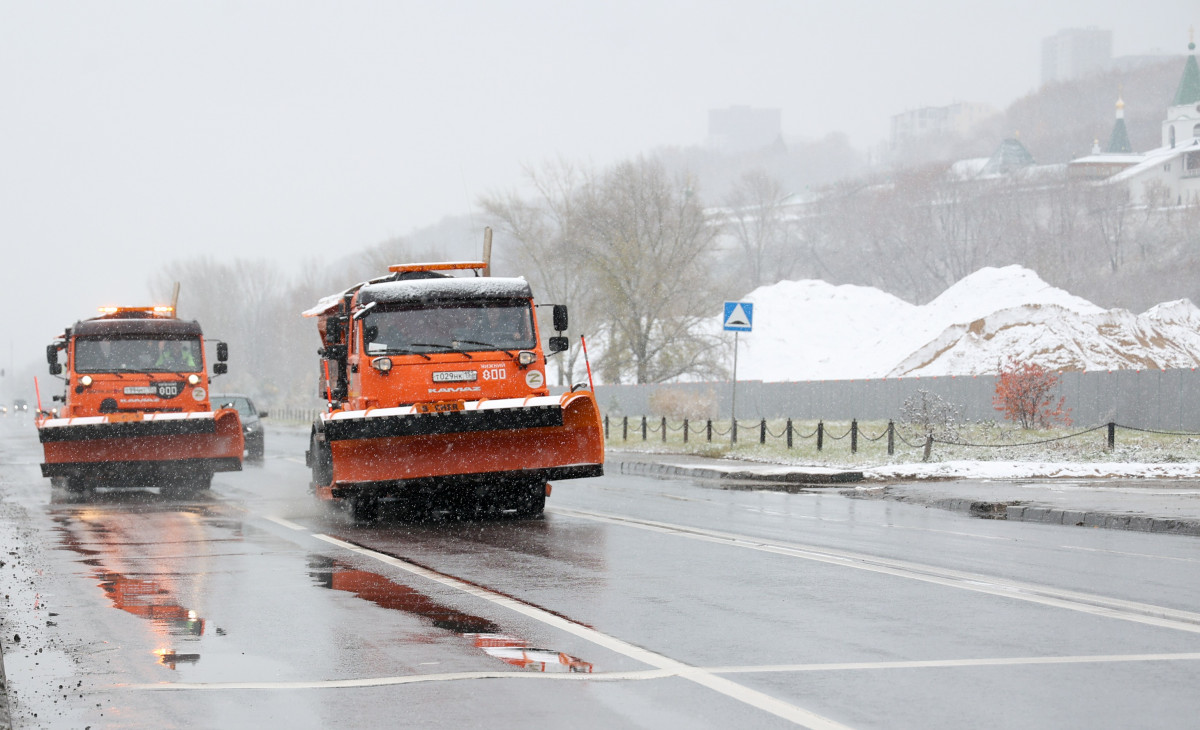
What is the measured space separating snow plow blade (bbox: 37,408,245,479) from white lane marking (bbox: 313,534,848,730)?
36.7 ft

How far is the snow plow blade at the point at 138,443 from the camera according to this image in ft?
70.2

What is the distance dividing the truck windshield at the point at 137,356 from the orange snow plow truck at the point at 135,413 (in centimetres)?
2

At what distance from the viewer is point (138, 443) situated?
21.9 meters

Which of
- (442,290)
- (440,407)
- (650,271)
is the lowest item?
(440,407)

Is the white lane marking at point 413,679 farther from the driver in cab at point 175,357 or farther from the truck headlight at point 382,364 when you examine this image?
the driver in cab at point 175,357

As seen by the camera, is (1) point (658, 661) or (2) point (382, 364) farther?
(2) point (382, 364)

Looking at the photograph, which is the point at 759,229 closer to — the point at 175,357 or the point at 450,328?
the point at 175,357

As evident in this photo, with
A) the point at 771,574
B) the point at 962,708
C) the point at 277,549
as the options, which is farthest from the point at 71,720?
the point at 277,549

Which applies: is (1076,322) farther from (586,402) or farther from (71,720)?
(71,720)

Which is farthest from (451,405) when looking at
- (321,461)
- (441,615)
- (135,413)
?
(135,413)

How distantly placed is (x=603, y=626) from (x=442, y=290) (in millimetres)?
8644

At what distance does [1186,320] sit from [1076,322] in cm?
627

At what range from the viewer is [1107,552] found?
13.1m

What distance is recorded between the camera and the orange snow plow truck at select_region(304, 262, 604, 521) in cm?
1566
